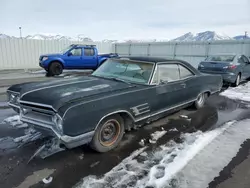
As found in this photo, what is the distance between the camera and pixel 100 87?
3.72 m

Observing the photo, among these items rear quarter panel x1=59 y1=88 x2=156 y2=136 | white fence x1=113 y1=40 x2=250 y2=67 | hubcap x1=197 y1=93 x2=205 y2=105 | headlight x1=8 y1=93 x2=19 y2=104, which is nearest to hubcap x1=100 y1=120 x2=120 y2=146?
rear quarter panel x1=59 y1=88 x2=156 y2=136

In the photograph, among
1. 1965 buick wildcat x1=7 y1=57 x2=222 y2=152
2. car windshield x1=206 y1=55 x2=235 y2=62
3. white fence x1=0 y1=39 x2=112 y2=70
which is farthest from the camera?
white fence x1=0 y1=39 x2=112 y2=70

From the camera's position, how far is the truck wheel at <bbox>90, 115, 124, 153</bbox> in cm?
338

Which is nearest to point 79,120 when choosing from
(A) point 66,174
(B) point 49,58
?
(A) point 66,174

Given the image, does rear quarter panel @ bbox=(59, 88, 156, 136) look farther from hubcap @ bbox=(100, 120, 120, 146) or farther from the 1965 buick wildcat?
hubcap @ bbox=(100, 120, 120, 146)

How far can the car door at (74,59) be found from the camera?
1324 cm

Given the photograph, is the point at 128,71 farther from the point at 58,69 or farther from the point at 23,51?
the point at 23,51

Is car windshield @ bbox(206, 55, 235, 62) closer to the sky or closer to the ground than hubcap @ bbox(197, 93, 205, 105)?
closer to the sky

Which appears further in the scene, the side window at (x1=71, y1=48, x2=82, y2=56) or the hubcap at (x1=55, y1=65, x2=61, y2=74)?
the side window at (x1=71, y1=48, x2=82, y2=56)

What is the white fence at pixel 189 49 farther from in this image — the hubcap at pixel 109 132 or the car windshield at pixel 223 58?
the hubcap at pixel 109 132

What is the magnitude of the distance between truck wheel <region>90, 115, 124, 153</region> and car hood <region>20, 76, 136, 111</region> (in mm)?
462

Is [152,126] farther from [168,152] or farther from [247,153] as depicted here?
[247,153]

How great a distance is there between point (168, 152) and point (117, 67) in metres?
2.17

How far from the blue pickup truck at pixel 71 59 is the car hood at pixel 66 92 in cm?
933
